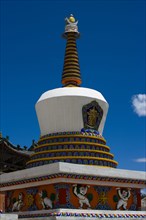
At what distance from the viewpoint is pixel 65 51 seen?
22.6 m

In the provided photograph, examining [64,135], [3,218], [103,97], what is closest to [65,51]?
[103,97]

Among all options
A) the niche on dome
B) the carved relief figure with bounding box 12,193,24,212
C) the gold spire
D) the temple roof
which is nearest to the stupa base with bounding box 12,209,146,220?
the carved relief figure with bounding box 12,193,24,212

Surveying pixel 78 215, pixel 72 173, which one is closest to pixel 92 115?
pixel 72 173

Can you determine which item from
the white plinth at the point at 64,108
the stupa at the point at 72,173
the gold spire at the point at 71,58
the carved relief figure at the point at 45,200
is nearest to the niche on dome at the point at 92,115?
the stupa at the point at 72,173

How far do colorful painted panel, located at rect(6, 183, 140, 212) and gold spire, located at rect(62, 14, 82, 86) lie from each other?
585 cm

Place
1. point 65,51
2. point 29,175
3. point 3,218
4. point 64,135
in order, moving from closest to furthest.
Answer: point 3,218 → point 29,175 → point 64,135 → point 65,51

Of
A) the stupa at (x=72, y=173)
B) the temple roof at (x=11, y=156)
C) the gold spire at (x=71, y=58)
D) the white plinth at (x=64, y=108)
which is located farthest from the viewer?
the temple roof at (x=11, y=156)

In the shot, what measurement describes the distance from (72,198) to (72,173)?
1160 mm

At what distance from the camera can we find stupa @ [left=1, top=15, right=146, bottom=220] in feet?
55.4

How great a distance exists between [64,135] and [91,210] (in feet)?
12.1

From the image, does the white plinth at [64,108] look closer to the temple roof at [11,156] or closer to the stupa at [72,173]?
the stupa at [72,173]

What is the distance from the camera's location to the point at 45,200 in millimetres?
17406

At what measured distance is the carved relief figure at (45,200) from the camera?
1727 cm

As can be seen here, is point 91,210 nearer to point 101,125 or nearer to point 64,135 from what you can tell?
point 64,135
